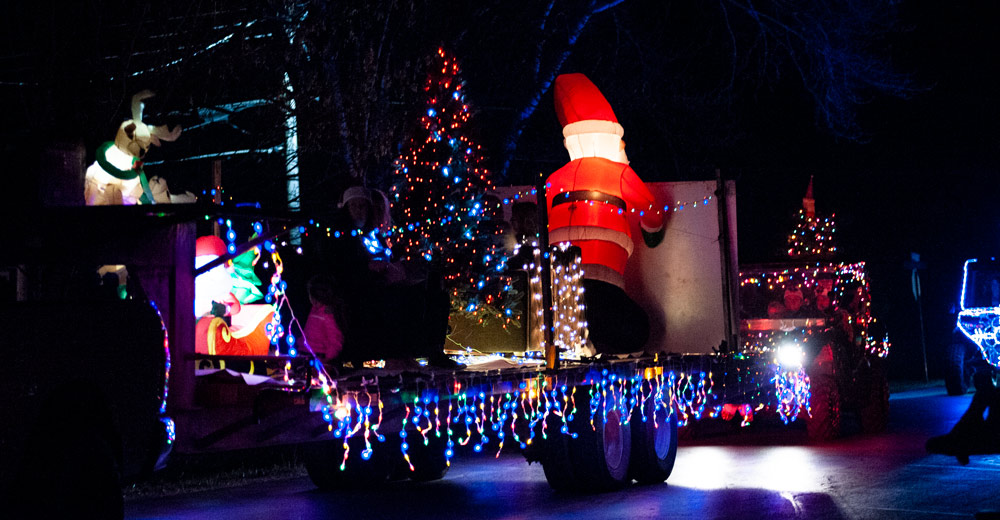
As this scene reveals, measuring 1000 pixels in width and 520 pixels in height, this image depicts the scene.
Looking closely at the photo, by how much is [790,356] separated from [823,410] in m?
1.13

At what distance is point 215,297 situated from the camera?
27.1 ft

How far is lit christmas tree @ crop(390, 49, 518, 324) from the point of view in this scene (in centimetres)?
1284

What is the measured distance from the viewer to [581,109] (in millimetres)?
14398

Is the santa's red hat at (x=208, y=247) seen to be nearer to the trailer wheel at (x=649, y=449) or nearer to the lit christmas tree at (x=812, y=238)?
the trailer wheel at (x=649, y=449)

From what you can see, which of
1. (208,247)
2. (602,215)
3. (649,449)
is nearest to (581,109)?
(602,215)

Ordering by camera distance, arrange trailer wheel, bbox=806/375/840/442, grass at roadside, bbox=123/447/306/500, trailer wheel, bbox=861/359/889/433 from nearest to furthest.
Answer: grass at roadside, bbox=123/447/306/500
trailer wheel, bbox=806/375/840/442
trailer wheel, bbox=861/359/889/433

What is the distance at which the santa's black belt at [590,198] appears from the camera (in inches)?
533

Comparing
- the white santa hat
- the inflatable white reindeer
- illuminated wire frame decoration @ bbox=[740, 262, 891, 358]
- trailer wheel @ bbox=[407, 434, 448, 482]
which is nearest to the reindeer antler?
the inflatable white reindeer

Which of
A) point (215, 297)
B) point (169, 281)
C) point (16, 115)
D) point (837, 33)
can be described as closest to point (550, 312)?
point (215, 297)

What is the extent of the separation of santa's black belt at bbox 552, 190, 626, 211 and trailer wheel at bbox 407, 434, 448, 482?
3.39 metres

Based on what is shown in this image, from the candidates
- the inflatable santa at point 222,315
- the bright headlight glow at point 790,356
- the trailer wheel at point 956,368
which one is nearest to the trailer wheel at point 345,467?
the inflatable santa at point 222,315

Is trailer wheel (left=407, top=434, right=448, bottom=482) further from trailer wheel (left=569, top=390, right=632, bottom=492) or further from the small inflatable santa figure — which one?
the small inflatable santa figure

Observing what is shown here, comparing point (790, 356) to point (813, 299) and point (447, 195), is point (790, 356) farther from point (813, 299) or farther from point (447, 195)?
point (447, 195)

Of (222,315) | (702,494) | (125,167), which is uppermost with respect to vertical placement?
(125,167)
